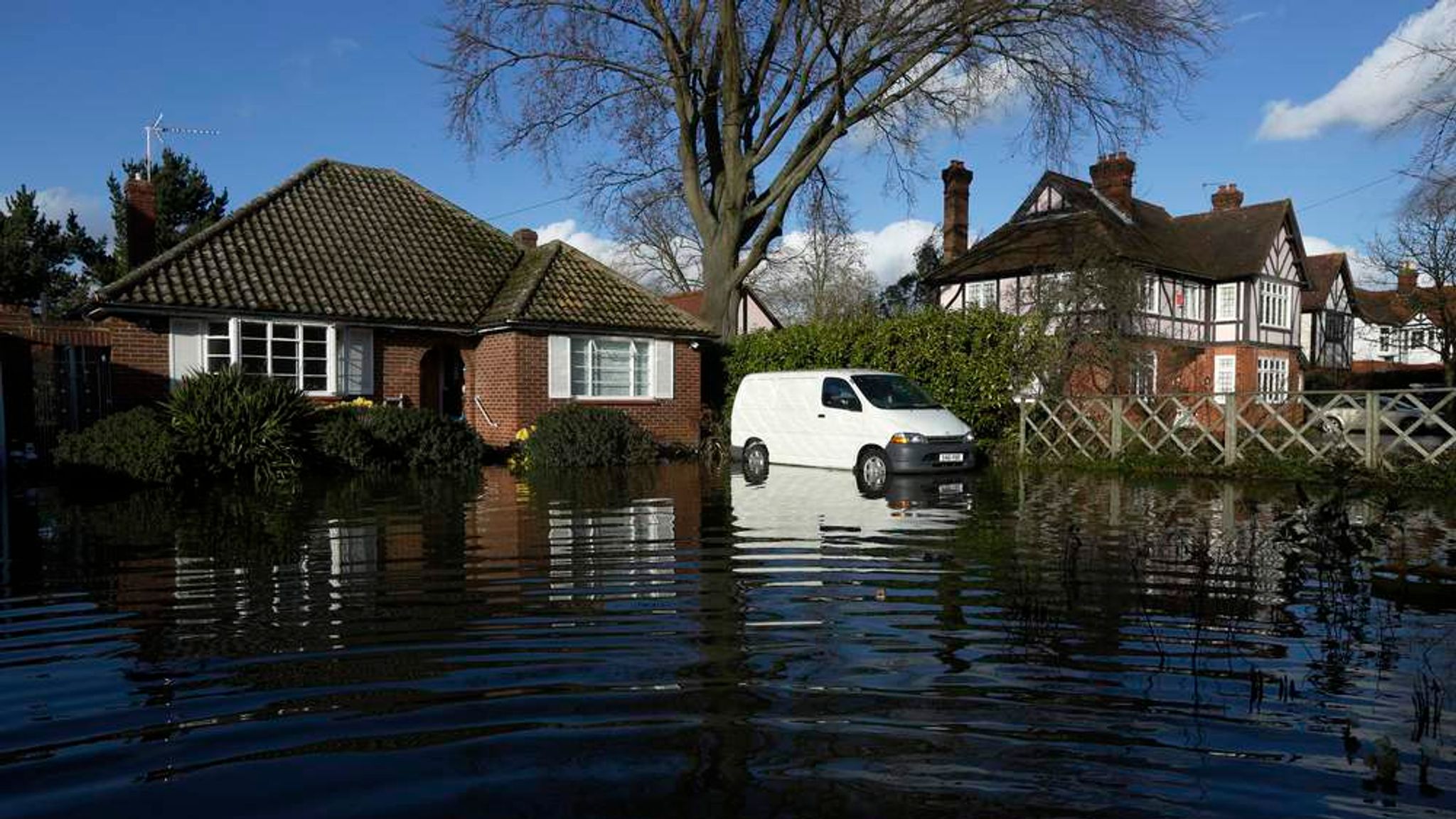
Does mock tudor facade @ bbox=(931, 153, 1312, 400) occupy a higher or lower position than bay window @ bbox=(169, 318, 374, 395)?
higher

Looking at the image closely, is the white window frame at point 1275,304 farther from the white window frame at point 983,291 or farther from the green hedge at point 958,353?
the green hedge at point 958,353

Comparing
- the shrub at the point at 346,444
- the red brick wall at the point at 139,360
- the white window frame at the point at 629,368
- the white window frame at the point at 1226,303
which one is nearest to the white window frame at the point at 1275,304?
the white window frame at the point at 1226,303

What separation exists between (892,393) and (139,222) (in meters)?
16.8

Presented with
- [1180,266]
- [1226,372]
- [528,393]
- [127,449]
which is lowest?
[127,449]

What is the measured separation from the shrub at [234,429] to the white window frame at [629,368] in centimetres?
658

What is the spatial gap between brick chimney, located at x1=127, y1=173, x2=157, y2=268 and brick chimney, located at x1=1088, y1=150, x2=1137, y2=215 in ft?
104

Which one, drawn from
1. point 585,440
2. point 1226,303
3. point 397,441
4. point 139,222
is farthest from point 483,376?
point 1226,303

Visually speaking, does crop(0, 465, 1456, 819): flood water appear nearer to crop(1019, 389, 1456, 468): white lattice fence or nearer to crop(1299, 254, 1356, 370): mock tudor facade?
crop(1019, 389, 1456, 468): white lattice fence

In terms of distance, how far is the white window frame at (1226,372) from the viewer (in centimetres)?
3884

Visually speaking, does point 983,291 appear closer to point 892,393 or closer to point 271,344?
point 892,393

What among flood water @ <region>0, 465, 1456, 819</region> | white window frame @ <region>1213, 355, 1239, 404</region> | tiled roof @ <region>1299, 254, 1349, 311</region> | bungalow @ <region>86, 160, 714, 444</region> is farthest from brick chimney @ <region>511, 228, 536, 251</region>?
tiled roof @ <region>1299, 254, 1349, 311</region>

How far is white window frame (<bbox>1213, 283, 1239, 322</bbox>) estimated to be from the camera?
38.6 meters

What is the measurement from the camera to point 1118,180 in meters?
37.9

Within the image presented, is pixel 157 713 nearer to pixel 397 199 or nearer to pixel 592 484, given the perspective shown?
pixel 592 484
